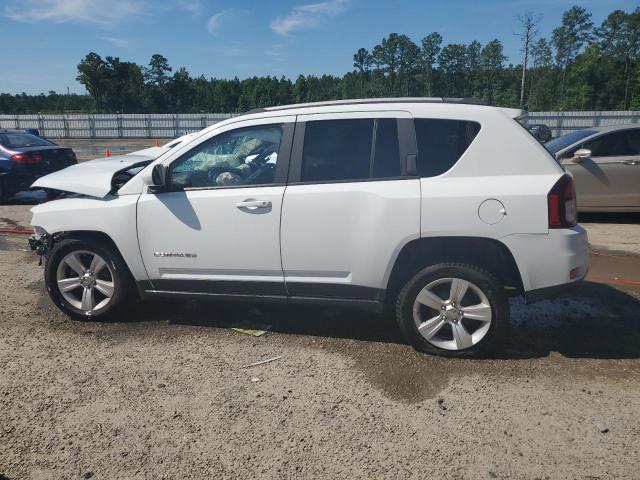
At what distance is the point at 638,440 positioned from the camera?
9.53 feet

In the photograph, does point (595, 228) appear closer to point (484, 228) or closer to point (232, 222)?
point (484, 228)

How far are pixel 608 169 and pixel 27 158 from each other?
11478 mm

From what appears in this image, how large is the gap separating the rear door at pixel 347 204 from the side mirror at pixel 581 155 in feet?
18.5

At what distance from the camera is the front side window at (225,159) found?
4.15 meters

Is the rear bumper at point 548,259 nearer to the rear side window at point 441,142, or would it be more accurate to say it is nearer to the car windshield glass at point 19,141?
the rear side window at point 441,142

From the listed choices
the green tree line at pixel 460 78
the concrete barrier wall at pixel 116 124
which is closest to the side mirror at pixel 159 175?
the concrete barrier wall at pixel 116 124

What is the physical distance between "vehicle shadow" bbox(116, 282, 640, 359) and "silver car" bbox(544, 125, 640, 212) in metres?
3.75

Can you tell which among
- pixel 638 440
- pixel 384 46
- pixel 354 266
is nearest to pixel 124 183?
pixel 354 266

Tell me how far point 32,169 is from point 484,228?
35.4 feet

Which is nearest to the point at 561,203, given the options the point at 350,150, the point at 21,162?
the point at 350,150

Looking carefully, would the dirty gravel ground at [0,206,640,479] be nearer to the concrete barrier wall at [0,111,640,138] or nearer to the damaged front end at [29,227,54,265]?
the damaged front end at [29,227,54,265]

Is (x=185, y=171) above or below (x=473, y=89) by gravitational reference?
below

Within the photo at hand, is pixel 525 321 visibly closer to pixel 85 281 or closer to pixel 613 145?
pixel 85 281

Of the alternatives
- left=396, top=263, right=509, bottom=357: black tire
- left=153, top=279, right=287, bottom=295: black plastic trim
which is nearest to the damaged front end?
left=153, top=279, right=287, bottom=295: black plastic trim
